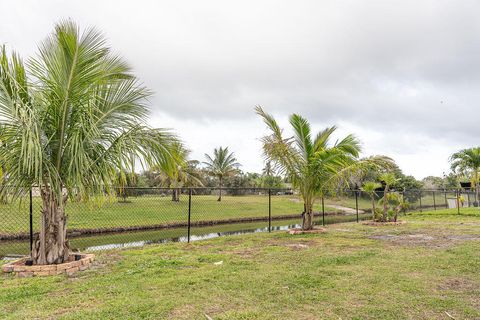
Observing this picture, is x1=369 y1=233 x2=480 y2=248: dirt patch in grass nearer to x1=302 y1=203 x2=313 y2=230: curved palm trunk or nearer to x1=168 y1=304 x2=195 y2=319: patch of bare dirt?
x1=302 y1=203 x2=313 y2=230: curved palm trunk

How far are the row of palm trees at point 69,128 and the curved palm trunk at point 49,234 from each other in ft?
0.04

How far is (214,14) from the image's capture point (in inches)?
377

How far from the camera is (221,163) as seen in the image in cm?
3572

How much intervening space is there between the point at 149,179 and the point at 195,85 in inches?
667

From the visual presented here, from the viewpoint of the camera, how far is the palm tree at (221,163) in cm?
3566

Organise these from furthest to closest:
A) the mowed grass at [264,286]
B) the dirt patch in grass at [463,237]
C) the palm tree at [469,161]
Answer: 1. the palm tree at [469,161]
2. the dirt patch in grass at [463,237]
3. the mowed grass at [264,286]

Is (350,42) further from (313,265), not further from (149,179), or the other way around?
(149,179)

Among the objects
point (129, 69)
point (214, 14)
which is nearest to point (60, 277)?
point (129, 69)

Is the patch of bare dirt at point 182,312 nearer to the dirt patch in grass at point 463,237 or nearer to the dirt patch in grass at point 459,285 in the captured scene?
the dirt patch in grass at point 459,285

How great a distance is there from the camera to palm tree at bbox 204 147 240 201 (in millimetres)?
35656

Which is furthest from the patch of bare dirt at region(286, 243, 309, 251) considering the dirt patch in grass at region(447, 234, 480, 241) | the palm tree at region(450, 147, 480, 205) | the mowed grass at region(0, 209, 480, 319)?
the palm tree at region(450, 147, 480, 205)

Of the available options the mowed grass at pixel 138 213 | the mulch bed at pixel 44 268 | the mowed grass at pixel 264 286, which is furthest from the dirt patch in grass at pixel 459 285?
the mowed grass at pixel 138 213

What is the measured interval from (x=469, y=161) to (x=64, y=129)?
25308mm

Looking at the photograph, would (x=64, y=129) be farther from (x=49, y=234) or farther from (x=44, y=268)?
(x=44, y=268)
